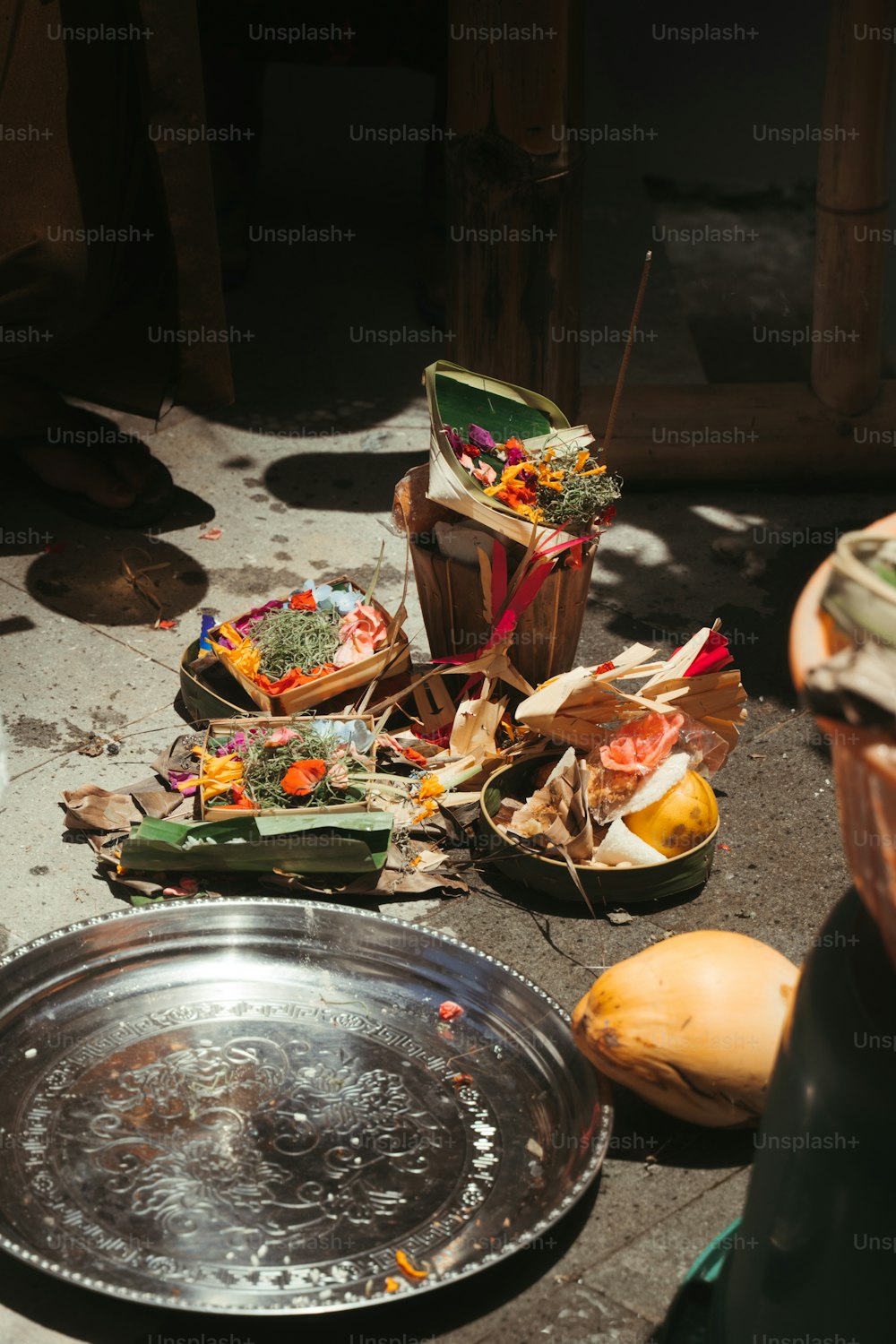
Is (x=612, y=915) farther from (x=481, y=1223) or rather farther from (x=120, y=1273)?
(x=120, y=1273)

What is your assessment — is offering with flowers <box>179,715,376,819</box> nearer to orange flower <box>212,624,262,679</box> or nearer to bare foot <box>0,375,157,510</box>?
orange flower <box>212,624,262,679</box>

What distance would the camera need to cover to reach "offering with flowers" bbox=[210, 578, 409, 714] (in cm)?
363

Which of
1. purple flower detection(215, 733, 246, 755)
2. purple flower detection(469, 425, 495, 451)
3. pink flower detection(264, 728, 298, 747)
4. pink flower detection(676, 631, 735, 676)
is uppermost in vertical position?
purple flower detection(469, 425, 495, 451)

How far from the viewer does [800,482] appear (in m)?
5.32

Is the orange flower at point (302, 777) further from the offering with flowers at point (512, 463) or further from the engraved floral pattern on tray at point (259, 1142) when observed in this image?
the offering with flowers at point (512, 463)

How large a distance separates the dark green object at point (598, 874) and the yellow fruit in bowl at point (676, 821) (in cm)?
3

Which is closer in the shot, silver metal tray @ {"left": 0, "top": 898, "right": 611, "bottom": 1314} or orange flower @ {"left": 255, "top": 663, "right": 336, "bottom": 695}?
silver metal tray @ {"left": 0, "top": 898, "right": 611, "bottom": 1314}

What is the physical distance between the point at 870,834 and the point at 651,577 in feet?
10.3

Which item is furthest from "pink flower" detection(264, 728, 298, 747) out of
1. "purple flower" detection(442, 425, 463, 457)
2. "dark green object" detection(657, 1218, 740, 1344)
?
"dark green object" detection(657, 1218, 740, 1344)

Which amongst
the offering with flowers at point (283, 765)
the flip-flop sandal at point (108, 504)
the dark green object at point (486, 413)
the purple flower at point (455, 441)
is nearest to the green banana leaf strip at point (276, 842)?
the offering with flowers at point (283, 765)

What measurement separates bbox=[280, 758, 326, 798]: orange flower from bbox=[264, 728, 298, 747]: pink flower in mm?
74

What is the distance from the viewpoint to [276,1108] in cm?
269

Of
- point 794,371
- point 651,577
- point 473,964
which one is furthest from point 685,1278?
point 794,371

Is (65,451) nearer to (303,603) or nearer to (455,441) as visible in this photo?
(303,603)
